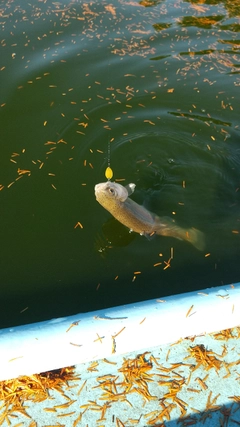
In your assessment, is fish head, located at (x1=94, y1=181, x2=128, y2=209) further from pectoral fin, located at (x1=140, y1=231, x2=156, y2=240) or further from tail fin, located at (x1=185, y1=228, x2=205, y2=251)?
tail fin, located at (x1=185, y1=228, x2=205, y2=251)

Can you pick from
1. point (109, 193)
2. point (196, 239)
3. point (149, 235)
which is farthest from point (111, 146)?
point (196, 239)

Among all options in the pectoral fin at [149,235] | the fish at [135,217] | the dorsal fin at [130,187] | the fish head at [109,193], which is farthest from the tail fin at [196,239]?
the fish head at [109,193]

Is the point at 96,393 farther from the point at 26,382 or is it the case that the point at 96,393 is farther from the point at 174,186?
the point at 174,186

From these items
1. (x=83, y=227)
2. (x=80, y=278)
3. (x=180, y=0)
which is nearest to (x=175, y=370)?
(x=80, y=278)

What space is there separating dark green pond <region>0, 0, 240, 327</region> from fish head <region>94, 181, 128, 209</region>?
79 centimetres

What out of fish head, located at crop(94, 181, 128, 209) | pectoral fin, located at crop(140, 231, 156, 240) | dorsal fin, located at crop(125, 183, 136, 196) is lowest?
pectoral fin, located at crop(140, 231, 156, 240)

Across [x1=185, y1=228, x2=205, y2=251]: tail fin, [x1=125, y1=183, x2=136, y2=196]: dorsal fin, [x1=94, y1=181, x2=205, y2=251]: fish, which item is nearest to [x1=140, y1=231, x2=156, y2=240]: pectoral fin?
[x1=94, y1=181, x2=205, y2=251]: fish

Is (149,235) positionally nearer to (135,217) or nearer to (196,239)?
(135,217)

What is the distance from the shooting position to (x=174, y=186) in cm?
562

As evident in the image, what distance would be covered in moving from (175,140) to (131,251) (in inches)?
94.8

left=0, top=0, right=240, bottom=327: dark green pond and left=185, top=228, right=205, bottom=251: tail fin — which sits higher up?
left=0, top=0, right=240, bottom=327: dark green pond

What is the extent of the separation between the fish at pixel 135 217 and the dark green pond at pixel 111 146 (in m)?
0.13

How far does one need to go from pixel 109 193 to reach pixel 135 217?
0.52 meters

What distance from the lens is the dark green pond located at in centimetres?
458
